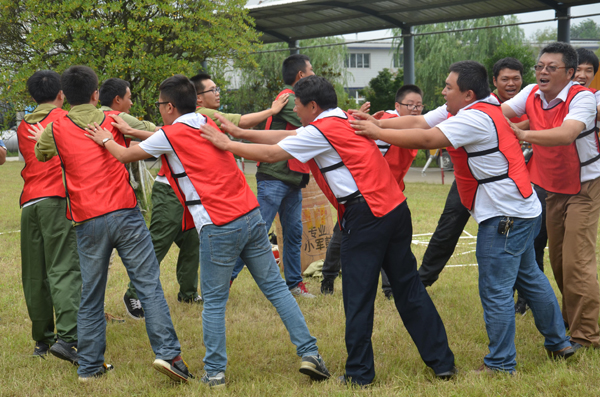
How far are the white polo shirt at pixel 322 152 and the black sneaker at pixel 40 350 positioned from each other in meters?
2.57

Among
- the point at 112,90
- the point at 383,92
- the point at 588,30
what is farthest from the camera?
the point at 383,92

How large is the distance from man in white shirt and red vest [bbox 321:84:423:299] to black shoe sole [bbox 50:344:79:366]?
2.29m

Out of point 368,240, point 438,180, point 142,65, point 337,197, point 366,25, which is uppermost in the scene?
point 366,25

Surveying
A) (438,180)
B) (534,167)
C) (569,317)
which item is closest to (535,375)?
(569,317)

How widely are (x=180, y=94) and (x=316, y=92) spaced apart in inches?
35.2

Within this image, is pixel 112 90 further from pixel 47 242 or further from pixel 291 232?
pixel 291 232

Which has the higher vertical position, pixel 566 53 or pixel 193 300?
pixel 566 53

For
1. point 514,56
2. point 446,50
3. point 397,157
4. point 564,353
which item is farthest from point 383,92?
point 564,353

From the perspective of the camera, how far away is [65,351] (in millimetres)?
4098

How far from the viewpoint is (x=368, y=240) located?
3.59 meters

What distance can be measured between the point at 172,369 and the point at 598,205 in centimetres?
320

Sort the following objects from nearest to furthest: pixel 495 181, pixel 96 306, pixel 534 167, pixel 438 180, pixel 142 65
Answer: pixel 495 181, pixel 96 306, pixel 534 167, pixel 142 65, pixel 438 180

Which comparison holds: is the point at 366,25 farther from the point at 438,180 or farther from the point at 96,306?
the point at 96,306

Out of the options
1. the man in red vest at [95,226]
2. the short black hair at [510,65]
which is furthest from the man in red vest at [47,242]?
the short black hair at [510,65]
